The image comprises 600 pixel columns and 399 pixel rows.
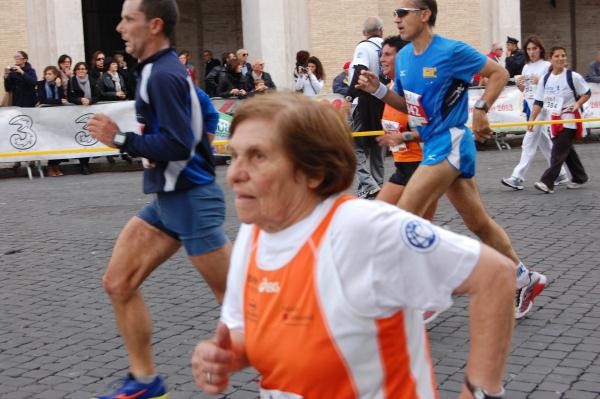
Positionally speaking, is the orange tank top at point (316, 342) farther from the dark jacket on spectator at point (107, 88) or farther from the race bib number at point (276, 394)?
the dark jacket on spectator at point (107, 88)

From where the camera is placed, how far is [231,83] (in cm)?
2039

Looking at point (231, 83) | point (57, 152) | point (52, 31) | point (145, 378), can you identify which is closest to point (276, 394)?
point (145, 378)

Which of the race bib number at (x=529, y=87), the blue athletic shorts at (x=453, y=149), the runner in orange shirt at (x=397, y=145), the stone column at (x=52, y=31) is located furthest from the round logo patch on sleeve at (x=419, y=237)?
the stone column at (x=52, y=31)

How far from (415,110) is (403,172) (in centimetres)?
65

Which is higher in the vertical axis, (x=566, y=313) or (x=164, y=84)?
(x=164, y=84)

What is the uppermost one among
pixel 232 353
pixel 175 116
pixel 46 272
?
pixel 175 116

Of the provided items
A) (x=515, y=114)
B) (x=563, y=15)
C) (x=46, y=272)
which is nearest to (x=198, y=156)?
(x=46, y=272)

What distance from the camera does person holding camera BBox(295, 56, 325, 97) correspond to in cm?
2012

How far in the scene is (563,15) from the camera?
121ft

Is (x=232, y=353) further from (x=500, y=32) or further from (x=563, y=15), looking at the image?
(x=563, y=15)

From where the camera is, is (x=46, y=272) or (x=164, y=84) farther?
(x=46, y=272)

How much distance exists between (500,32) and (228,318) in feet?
93.3

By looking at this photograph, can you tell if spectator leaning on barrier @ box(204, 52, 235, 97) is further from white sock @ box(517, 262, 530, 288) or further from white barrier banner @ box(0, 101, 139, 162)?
white sock @ box(517, 262, 530, 288)

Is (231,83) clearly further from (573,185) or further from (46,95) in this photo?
(573,185)
